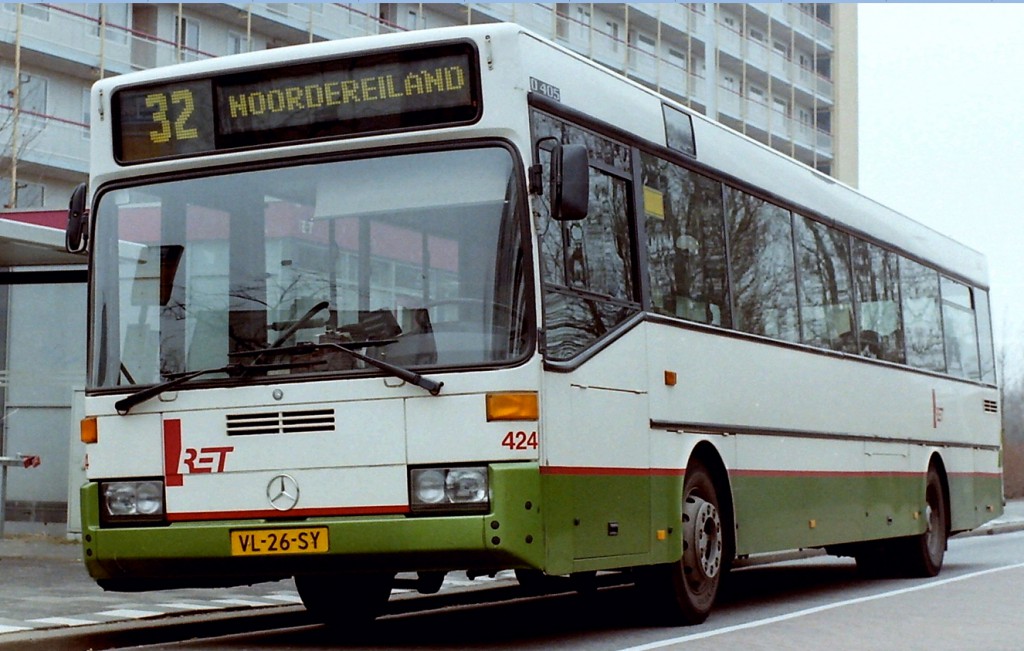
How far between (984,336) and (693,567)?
10120 millimetres

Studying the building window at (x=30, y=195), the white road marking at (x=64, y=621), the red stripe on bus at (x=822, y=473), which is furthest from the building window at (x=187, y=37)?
the white road marking at (x=64, y=621)

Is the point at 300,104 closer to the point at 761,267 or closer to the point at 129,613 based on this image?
the point at 129,613

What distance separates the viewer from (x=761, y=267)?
13609mm

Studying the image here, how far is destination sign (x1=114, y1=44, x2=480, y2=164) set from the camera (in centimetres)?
988

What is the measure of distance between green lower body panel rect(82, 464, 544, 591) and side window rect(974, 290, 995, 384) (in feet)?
40.1

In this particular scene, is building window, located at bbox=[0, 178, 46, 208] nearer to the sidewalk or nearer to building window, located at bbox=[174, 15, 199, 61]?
building window, located at bbox=[174, 15, 199, 61]

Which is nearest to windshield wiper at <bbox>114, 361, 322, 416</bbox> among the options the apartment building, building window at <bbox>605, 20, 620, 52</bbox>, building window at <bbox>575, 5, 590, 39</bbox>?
the apartment building

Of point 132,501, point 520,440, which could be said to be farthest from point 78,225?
point 520,440

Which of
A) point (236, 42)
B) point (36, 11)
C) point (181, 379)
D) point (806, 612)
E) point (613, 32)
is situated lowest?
point (806, 612)

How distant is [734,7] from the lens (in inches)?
2680

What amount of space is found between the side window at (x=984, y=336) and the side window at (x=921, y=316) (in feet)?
5.89

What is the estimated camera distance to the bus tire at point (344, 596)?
12.3m

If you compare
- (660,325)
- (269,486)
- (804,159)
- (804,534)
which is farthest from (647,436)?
(804,159)

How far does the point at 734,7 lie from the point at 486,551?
200ft
